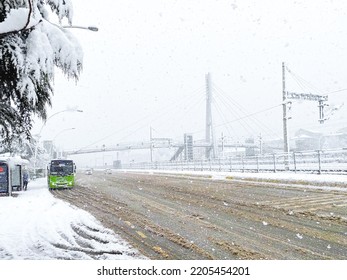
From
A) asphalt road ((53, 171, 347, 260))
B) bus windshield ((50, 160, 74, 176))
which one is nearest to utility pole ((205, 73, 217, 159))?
bus windshield ((50, 160, 74, 176))

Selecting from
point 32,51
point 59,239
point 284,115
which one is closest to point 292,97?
point 284,115

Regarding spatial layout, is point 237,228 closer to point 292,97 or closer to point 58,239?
point 58,239

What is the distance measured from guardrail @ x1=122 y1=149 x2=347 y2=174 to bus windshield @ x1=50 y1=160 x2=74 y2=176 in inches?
528

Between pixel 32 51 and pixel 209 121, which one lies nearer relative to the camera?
pixel 32 51

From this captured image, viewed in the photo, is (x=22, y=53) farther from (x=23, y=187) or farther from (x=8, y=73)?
(x=23, y=187)

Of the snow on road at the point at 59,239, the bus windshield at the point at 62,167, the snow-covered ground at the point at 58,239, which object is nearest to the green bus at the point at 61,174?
the bus windshield at the point at 62,167

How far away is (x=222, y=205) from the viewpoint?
9547 mm

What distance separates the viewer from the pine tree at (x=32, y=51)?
12.9 feet

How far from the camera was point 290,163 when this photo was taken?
22.0 metres

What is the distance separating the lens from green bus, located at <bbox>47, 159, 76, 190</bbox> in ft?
72.1

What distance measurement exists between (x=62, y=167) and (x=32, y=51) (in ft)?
65.8

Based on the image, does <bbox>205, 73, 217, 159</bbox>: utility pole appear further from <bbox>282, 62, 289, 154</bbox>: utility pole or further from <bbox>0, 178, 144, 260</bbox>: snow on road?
<bbox>0, 178, 144, 260</bbox>: snow on road
